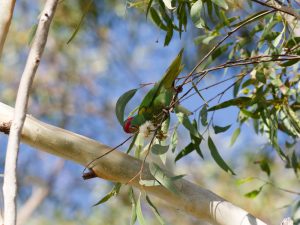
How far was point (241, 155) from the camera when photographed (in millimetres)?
5016

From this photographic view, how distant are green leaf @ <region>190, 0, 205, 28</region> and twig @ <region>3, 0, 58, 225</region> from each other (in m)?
0.50

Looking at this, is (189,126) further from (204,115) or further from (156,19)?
(156,19)

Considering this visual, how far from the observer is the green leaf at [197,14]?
5.60 ft

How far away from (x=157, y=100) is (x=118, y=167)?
0.22 metres

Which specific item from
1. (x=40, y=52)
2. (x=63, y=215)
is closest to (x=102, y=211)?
(x=63, y=215)

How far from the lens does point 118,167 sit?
1606mm

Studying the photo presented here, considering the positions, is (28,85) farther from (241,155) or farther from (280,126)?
(241,155)

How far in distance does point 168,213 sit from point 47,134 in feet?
12.9

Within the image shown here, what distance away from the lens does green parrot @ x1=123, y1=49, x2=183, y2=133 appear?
1.49 meters

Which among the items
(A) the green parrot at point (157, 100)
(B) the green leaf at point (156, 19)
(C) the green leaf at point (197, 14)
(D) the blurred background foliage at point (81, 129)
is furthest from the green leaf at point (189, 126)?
(D) the blurred background foliage at point (81, 129)

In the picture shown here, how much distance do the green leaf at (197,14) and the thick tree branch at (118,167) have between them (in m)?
0.39

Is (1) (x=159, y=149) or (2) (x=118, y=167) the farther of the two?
(2) (x=118, y=167)


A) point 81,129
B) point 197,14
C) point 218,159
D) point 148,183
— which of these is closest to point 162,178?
point 148,183

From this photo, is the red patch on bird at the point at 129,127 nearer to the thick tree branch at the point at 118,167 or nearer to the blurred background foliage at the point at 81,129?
the thick tree branch at the point at 118,167
